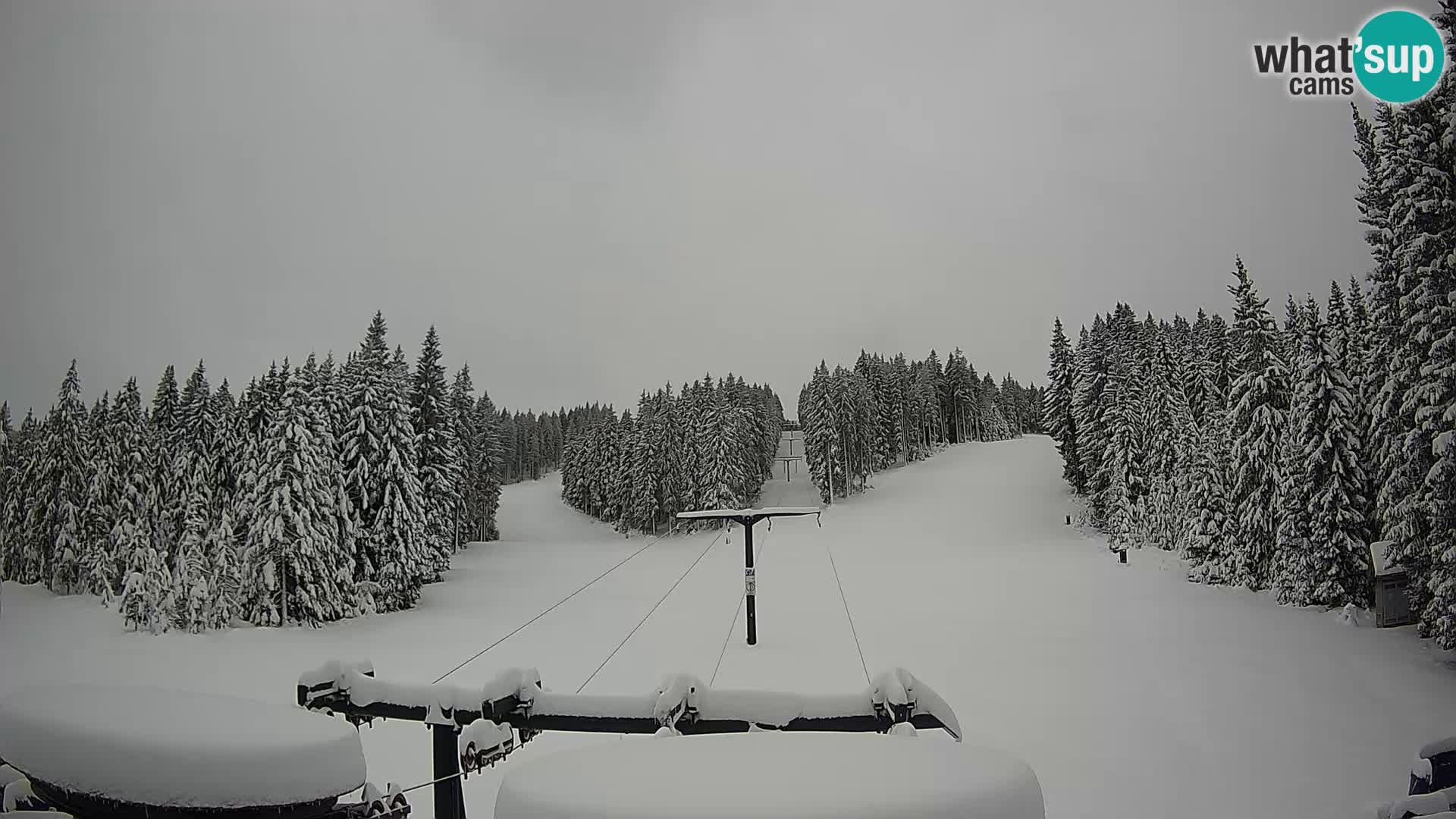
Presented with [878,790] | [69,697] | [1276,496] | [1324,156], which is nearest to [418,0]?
[69,697]

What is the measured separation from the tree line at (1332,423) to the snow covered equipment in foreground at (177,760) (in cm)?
1340

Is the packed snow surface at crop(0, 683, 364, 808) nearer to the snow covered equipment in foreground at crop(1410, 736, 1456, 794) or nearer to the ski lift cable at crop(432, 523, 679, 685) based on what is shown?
the snow covered equipment in foreground at crop(1410, 736, 1456, 794)

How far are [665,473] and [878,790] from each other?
151 feet

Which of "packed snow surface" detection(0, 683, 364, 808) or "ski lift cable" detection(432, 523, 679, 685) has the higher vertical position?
"packed snow surface" detection(0, 683, 364, 808)

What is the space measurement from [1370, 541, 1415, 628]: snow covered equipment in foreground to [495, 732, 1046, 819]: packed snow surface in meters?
17.8

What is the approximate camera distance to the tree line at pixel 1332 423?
9.93 metres

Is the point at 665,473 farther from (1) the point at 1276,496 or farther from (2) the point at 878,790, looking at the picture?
(2) the point at 878,790

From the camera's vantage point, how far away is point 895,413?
62.6m

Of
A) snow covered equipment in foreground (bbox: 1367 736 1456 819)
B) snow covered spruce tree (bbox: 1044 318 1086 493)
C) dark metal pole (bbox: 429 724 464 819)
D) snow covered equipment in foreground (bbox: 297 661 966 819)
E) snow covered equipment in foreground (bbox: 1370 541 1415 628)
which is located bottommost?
snow covered equipment in foreground (bbox: 1370 541 1415 628)

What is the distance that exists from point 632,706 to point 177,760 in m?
2.58

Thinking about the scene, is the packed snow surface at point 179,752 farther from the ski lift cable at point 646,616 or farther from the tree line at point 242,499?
the tree line at point 242,499

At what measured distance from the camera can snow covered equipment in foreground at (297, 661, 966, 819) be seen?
3.74 meters

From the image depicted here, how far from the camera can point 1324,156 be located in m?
13.6

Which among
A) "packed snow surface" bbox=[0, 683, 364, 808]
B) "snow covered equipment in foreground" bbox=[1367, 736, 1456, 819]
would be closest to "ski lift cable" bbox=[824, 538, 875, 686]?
"snow covered equipment in foreground" bbox=[1367, 736, 1456, 819]
